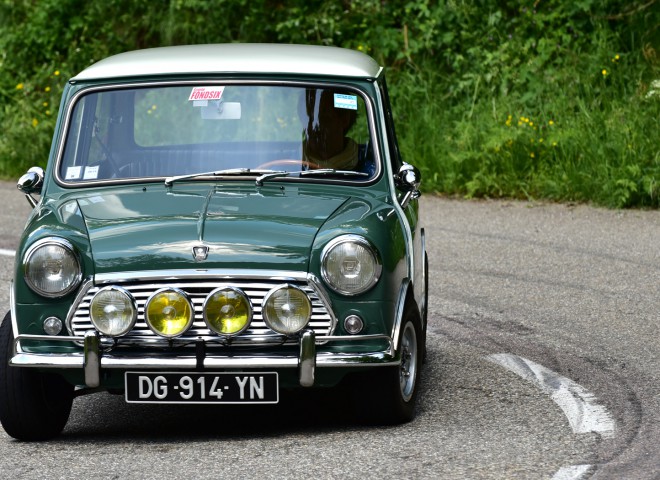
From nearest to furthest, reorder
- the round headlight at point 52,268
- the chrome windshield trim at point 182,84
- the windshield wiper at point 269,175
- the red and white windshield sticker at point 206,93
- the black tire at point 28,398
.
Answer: the round headlight at point 52,268, the black tire at point 28,398, the windshield wiper at point 269,175, the chrome windshield trim at point 182,84, the red and white windshield sticker at point 206,93

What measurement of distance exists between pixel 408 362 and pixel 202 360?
983 mm

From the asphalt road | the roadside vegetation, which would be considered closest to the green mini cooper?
the asphalt road

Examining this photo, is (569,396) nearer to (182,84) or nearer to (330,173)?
(330,173)

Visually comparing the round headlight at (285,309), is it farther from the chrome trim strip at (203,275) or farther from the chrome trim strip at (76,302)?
the chrome trim strip at (76,302)

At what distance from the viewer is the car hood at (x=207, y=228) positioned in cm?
535

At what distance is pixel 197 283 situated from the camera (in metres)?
5.34

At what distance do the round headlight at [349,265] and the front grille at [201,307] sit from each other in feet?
0.32

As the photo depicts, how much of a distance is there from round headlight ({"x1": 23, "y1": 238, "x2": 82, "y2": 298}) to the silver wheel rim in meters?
1.37

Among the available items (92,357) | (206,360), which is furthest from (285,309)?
(92,357)

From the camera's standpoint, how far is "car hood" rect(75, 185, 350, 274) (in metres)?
5.35

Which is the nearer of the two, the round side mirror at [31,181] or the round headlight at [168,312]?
the round headlight at [168,312]

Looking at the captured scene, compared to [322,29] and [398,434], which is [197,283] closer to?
[398,434]

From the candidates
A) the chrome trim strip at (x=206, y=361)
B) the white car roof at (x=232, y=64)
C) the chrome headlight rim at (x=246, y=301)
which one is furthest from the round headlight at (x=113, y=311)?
the white car roof at (x=232, y=64)

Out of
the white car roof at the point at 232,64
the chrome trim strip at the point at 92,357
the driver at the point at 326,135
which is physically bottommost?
the chrome trim strip at the point at 92,357
